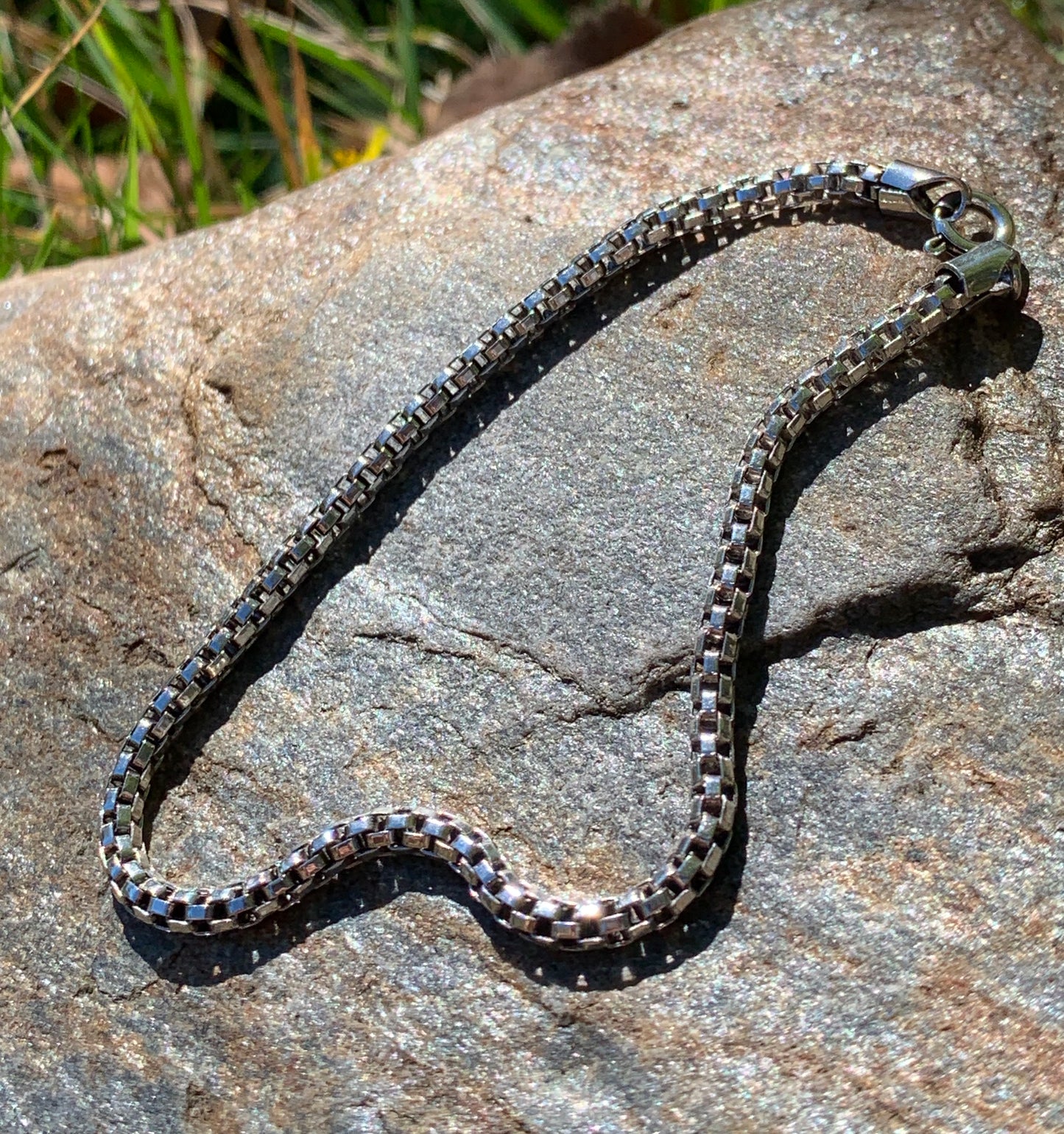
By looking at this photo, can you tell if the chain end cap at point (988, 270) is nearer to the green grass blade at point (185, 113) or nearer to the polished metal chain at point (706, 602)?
the polished metal chain at point (706, 602)

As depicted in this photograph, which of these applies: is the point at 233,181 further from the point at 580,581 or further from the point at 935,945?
the point at 935,945

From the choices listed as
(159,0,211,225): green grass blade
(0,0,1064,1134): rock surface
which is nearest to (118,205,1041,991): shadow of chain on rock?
(0,0,1064,1134): rock surface

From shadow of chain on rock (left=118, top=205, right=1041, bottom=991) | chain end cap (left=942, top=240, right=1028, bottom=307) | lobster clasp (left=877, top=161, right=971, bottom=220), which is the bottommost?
shadow of chain on rock (left=118, top=205, right=1041, bottom=991)

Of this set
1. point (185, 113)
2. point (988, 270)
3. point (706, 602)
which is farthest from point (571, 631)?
point (185, 113)

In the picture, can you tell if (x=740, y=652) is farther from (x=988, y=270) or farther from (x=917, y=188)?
(x=917, y=188)

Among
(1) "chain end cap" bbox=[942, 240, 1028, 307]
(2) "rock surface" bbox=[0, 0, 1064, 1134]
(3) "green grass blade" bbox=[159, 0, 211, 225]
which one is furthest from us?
(3) "green grass blade" bbox=[159, 0, 211, 225]

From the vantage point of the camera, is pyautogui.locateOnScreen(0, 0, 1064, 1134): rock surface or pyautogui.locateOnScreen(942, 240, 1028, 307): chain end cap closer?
pyautogui.locateOnScreen(0, 0, 1064, 1134): rock surface

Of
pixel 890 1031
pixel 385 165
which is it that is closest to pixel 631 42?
pixel 385 165

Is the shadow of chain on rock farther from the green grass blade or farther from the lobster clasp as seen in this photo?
the green grass blade
